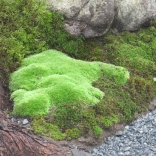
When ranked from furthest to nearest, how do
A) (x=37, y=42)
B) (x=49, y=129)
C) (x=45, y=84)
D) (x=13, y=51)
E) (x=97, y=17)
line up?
(x=97, y=17)
(x=37, y=42)
(x=13, y=51)
(x=45, y=84)
(x=49, y=129)

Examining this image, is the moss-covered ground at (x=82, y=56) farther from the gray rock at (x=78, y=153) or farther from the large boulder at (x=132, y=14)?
the gray rock at (x=78, y=153)

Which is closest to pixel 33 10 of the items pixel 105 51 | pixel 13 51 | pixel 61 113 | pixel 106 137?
pixel 13 51

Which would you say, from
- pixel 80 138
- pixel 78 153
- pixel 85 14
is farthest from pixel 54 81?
pixel 85 14

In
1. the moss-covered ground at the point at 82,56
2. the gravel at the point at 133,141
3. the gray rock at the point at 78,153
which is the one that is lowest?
the gravel at the point at 133,141

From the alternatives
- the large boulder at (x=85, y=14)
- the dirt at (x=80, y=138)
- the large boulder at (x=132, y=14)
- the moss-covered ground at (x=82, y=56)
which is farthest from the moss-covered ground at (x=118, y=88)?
the large boulder at (x=85, y=14)

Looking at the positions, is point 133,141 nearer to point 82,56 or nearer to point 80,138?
point 80,138

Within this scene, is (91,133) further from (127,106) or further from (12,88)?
(12,88)
